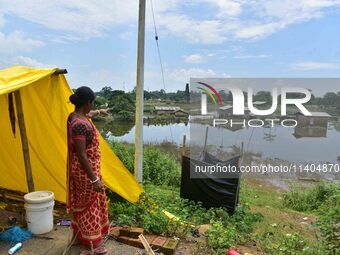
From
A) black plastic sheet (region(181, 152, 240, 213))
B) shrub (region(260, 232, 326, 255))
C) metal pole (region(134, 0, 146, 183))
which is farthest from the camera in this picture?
black plastic sheet (region(181, 152, 240, 213))

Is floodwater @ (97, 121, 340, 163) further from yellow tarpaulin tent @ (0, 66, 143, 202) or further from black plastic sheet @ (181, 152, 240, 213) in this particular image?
yellow tarpaulin tent @ (0, 66, 143, 202)

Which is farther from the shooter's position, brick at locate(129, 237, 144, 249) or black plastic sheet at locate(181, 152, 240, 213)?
black plastic sheet at locate(181, 152, 240, 213)

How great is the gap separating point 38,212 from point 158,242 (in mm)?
1307

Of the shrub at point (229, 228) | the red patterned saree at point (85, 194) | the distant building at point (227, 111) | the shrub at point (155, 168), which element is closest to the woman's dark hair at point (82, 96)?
the red patterned saree at point (85, 194)

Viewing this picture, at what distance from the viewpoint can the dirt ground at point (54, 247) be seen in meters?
3.00

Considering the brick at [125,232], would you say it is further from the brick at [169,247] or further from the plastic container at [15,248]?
the plastic container at [15,248]

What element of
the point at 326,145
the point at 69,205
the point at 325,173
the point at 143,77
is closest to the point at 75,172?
the point at 69,205

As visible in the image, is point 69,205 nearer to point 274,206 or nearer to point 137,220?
point 137,220

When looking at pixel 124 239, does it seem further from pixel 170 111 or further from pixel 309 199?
pixel 170 111

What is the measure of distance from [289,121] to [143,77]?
17.6ft

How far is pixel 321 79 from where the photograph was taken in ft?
25.3

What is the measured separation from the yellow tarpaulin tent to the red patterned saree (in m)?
0.95

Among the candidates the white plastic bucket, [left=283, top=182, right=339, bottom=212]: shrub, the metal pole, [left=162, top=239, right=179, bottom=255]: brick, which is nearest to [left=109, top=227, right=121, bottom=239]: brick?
[left=162, top=239, right=179, bottom=255]: brick

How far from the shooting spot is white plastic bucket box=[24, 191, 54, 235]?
10.7ft
